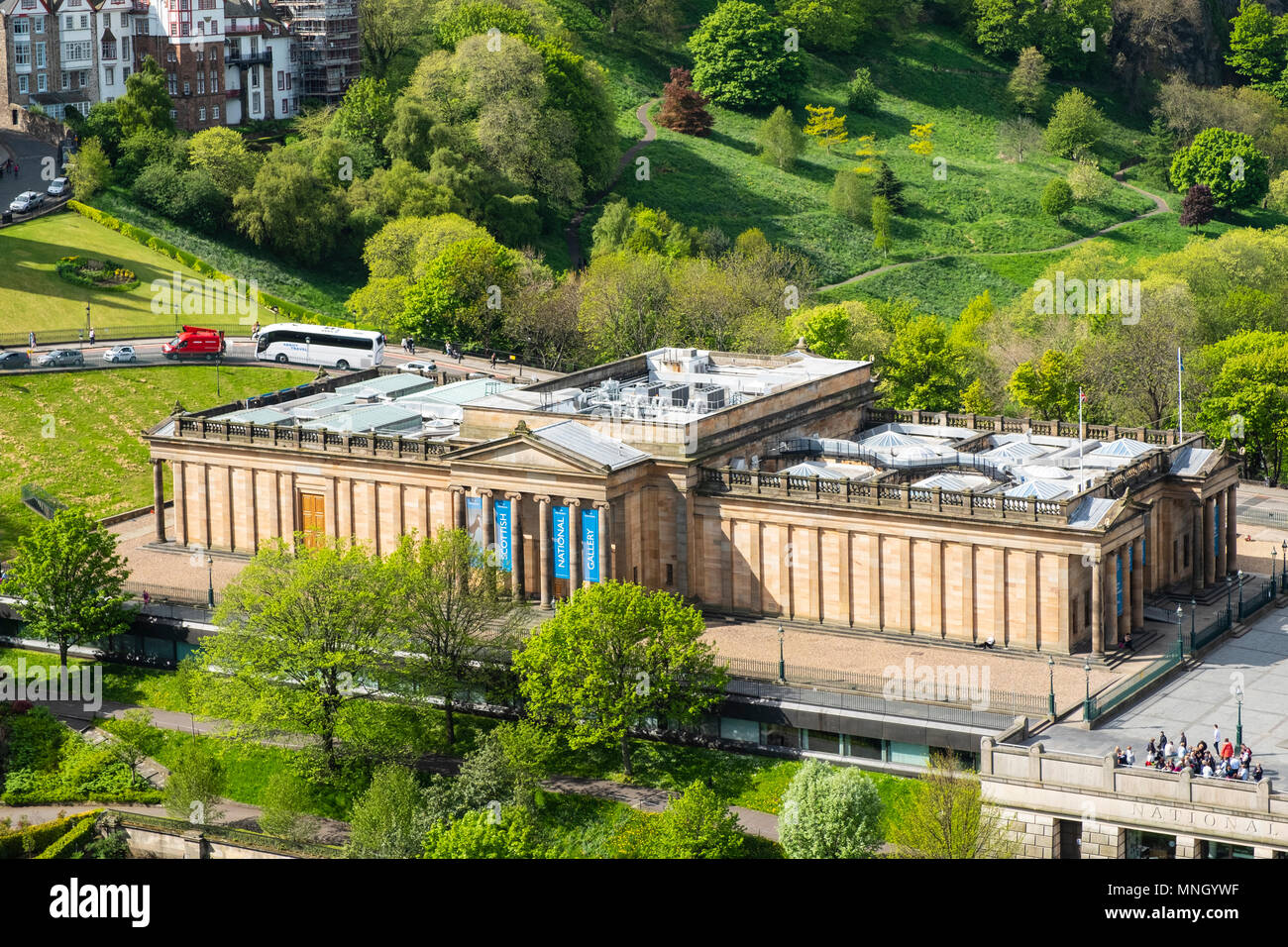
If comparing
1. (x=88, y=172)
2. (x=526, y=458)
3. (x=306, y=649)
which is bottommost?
(x=306, y=649)

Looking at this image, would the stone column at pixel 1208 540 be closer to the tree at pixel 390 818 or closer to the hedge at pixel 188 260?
the tree at pixel 390 818

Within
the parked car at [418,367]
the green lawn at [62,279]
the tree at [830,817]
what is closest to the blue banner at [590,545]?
the tree at [830,817]

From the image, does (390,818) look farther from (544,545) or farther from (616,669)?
(544,545)

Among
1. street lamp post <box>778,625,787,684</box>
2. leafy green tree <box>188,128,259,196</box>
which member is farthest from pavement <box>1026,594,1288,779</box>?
leafy green tree <box>188,128,259,196</box>

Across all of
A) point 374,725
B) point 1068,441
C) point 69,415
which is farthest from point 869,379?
point 69,415

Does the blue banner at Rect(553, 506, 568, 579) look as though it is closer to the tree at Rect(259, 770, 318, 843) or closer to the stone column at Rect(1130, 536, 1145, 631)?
the tree at Rect(259, 770, 318, 843)

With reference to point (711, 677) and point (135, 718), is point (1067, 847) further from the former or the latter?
point (135, 718)

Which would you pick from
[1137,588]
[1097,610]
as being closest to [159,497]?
[1097,610]
